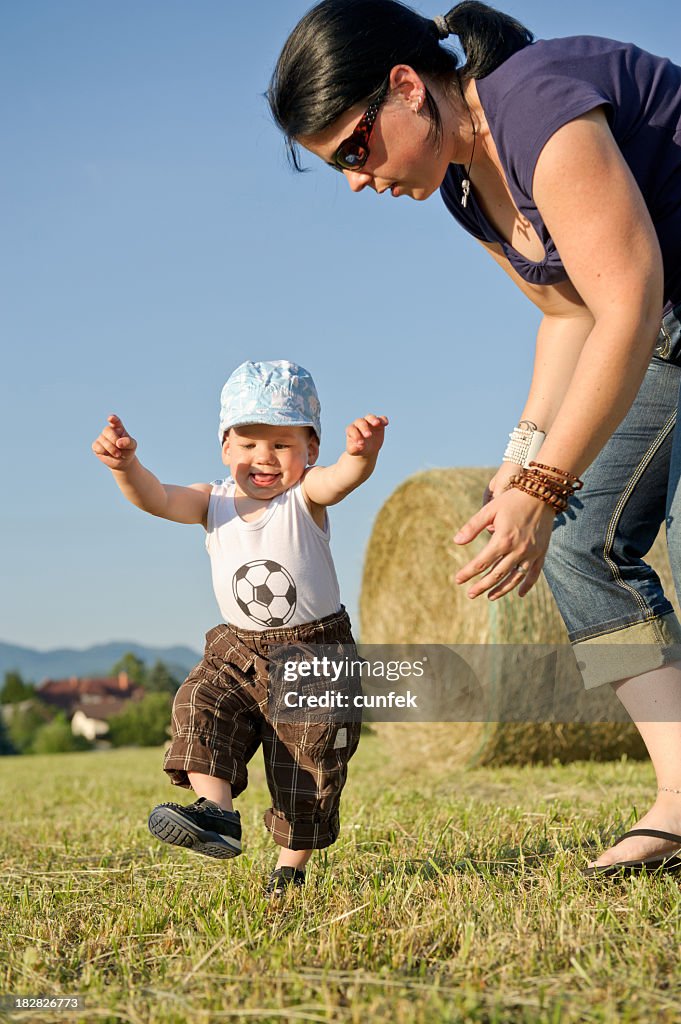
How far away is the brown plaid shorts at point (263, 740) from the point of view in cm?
286

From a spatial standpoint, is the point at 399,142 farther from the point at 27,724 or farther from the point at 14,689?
the point at 14,689

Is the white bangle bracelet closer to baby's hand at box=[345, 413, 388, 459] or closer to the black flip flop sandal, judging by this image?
baby's hand at box=[345, 413, 388, 459]

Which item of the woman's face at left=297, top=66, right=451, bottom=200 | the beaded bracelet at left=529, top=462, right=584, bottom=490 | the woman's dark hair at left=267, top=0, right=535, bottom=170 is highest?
the woman's dark hair at left=267, top=0, right=535, bottom=170

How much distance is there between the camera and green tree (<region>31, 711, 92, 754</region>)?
3931 centimetres

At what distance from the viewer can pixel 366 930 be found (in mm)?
2076

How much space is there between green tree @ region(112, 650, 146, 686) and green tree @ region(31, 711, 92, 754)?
11636 millimetres

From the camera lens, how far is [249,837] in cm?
377

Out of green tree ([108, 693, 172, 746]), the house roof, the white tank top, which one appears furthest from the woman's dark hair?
the house roof

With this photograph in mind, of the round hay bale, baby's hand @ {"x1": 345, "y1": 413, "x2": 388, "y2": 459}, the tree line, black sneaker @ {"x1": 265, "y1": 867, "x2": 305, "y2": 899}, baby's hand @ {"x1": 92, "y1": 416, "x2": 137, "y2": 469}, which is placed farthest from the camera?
the tree line

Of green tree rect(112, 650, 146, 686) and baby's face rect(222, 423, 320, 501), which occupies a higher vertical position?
green tree rect(112, 650, 146, 686)

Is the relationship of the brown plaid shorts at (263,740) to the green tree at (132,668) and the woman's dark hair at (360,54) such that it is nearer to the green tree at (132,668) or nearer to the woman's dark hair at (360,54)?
the woman's dark hair at (360,54)

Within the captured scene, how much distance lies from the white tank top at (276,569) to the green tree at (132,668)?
170 ft

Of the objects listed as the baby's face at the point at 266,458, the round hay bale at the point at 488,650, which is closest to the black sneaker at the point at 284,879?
the baby's face at the point at 266,458

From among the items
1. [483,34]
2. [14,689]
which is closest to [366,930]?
[483,34]
